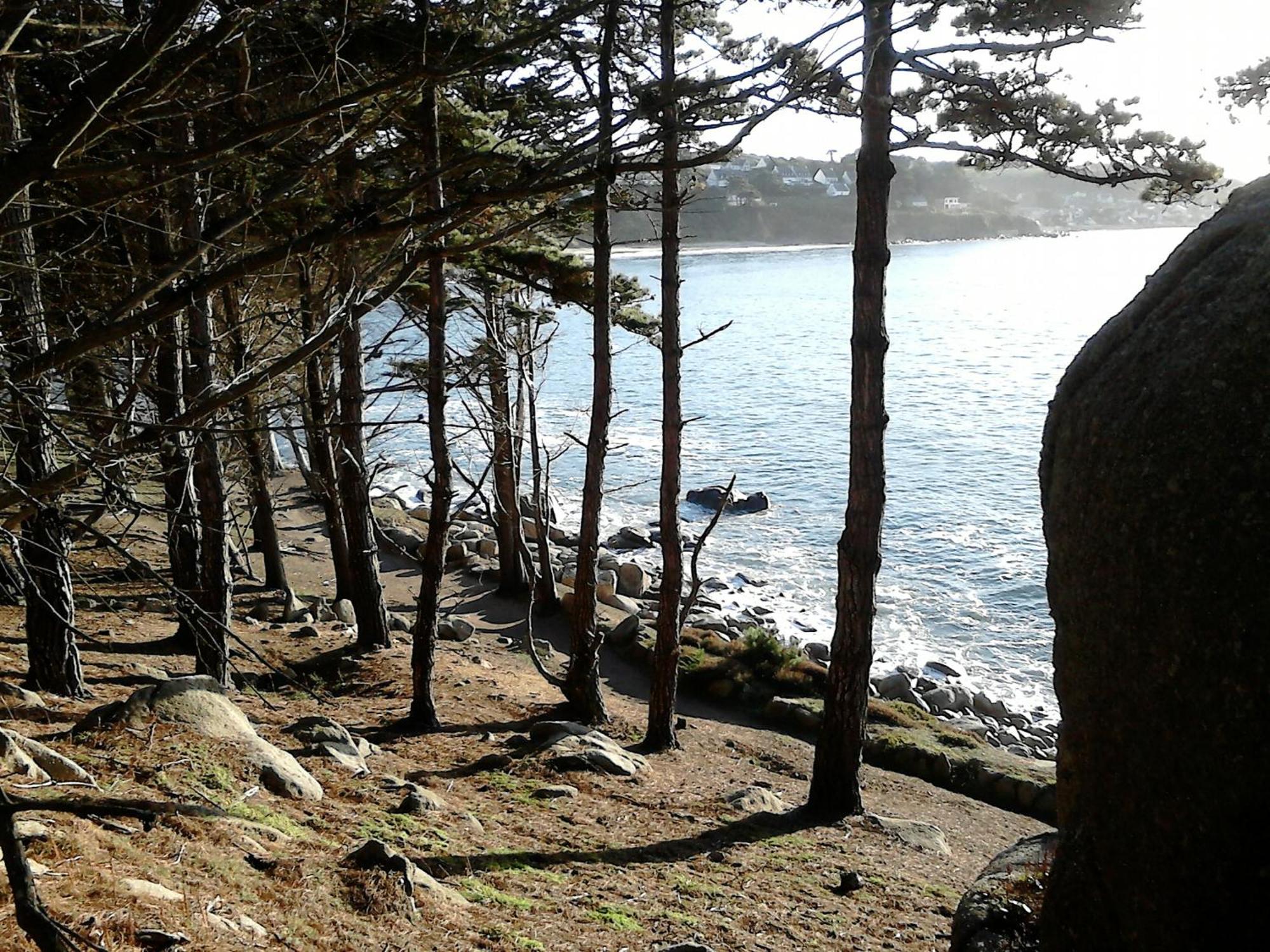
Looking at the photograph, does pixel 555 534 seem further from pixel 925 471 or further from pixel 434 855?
pixel 434 855

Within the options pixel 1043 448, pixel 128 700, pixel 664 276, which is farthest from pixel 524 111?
pixel 1043 448

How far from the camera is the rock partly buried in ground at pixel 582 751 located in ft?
33.5

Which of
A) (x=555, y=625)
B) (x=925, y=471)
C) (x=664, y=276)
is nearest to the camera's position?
(x=664, y=276)

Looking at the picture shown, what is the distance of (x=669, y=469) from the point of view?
37.7 feet

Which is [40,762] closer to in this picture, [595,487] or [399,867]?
[399,867]

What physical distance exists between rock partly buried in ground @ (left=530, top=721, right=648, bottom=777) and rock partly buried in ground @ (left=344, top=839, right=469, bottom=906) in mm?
4489

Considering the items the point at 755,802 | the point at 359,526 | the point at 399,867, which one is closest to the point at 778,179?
the point at 359,526

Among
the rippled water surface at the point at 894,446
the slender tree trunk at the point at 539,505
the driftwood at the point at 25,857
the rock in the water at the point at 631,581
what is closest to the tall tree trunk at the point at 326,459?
the rippled water surface at the point at 894,446

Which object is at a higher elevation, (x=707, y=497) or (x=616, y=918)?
(x=616, y=918)

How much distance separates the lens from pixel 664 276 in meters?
11.1

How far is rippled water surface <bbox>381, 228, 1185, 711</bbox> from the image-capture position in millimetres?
21766

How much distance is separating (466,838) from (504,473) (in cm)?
1197

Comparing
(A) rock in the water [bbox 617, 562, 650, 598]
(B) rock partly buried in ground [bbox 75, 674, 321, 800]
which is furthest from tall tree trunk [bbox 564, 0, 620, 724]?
(A) rock in the water [bbox 617, 562, 650, 598]

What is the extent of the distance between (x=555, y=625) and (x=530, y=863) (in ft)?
40.0
